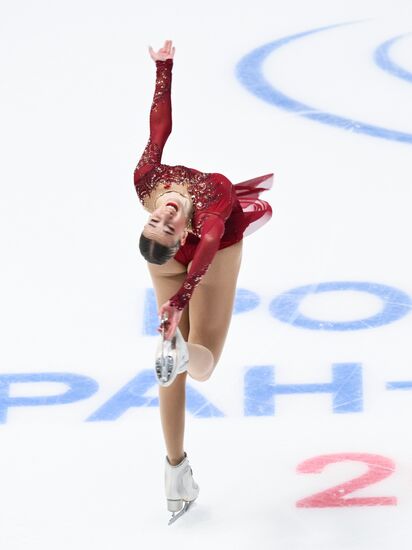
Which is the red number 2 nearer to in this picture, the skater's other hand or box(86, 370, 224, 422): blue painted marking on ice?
box(86, 370, 224, 422): blue painted marking on ice

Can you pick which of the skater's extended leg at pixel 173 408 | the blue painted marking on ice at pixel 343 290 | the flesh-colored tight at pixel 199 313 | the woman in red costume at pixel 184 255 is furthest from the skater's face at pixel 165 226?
the blue painted marking on ice at pixel 343 290

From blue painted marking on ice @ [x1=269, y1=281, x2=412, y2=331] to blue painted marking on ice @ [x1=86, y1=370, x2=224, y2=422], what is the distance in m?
0.61

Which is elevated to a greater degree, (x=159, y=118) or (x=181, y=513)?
(x=159, y=118)

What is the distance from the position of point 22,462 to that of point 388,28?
4463 mm

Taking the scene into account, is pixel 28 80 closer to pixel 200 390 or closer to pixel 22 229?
pixel 22 229

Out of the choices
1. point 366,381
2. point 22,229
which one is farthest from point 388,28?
point 366,381

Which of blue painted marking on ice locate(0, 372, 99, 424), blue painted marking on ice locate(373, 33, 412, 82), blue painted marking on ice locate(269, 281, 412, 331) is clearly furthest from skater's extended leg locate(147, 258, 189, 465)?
blue painted marking on ice locate(373, 33, 412, 82)

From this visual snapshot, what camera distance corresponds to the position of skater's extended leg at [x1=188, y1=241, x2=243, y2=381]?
4445mm

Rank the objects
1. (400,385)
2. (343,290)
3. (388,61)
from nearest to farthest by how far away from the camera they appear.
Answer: (400,385) < (343,290) < (388,61)

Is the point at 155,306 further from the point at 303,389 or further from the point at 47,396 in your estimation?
the point at 303,389

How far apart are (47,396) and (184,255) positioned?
3.84ft

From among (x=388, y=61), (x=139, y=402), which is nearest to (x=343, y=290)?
(x=139, y=402)

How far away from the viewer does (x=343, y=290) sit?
18.9ft

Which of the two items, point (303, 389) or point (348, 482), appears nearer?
point (348, 482)
